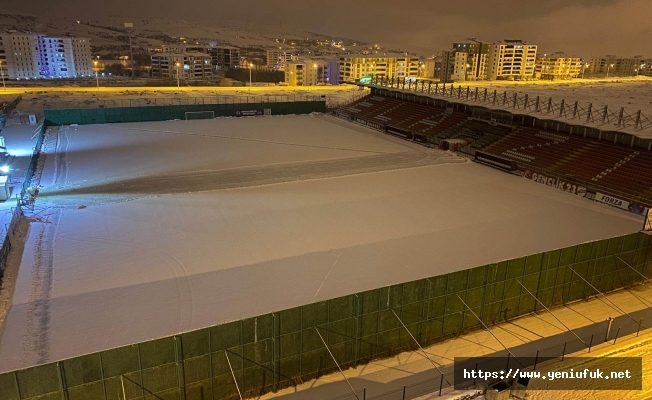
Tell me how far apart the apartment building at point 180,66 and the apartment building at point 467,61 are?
5438 centimetres

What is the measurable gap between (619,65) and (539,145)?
139 m

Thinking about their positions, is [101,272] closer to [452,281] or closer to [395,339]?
[395,339]

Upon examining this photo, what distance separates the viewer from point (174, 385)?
306 inches

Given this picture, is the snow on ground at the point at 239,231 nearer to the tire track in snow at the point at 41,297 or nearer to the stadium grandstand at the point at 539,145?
A: the tire track in snow at the point at 41,297

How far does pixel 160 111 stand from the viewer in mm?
37750

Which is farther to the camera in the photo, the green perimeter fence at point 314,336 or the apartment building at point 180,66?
the apartment building at point 180,66

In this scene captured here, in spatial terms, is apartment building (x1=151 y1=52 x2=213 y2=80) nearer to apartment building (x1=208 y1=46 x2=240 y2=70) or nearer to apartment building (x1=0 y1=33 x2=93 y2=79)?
apartment building (x1=0 y1=33 x2=93 y2=79)

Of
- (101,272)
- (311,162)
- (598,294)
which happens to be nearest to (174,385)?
(101,272)

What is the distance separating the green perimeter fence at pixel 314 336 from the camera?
717cm

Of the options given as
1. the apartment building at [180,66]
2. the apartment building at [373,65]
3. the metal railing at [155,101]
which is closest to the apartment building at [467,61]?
the apartment building at [373,65]

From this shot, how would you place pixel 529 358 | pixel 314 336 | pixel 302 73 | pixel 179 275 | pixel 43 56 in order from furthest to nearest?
pixel 43 56, pixel 302 73, pixel 179 275, pixel 529 358, pixel 314 336

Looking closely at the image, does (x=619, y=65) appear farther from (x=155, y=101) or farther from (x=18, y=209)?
(x=18, y=209)

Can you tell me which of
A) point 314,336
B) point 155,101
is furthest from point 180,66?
point 314,336

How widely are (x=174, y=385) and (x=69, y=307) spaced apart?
4.19 metres
